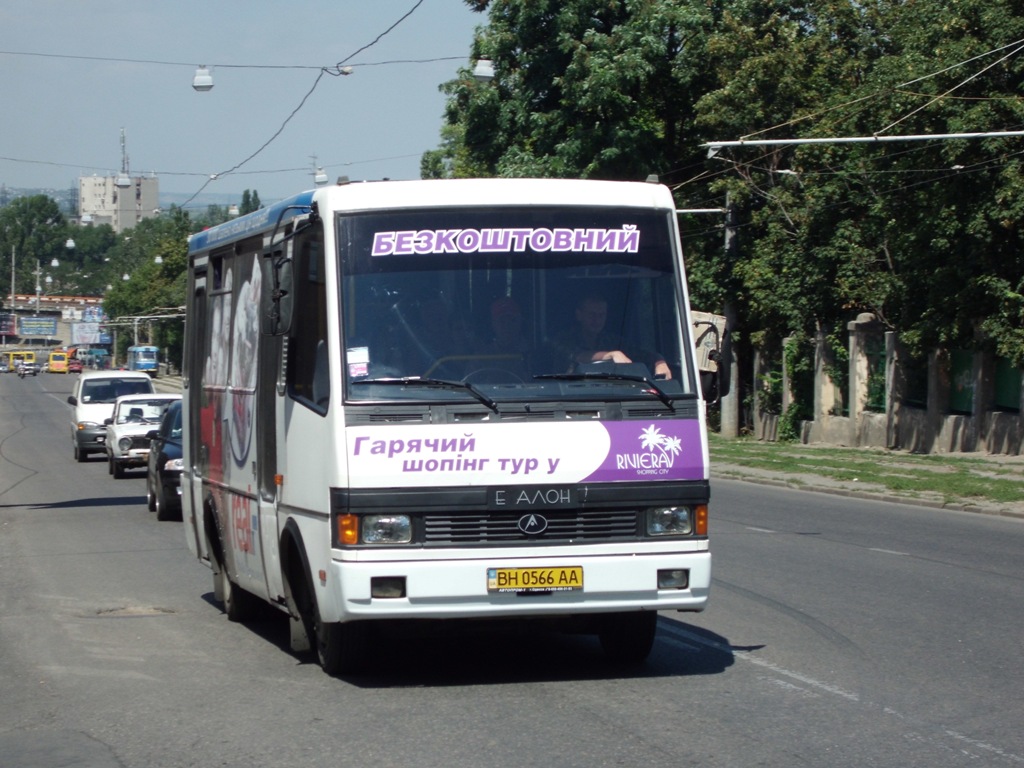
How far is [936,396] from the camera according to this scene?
33.0m

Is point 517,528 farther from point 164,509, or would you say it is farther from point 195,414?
point 164,509

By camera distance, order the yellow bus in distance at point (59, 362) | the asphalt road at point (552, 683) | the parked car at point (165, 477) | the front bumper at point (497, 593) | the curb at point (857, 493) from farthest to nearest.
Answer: the yellow bus in distance at point (59, 362)
the curb at point (857, 493)
the parked car at point (165, 477)
the front bumper at point (497, 593)
the asphalt road at point (552, 683)

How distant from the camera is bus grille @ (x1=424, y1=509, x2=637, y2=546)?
761 cm

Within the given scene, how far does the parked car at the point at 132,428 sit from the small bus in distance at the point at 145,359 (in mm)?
74157

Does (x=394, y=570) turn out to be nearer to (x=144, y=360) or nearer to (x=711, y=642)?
(x=711, y=642)

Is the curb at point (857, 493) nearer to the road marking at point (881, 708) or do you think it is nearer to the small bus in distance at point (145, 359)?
the road marking at point (881, 708)

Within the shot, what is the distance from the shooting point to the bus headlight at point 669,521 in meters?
7.84

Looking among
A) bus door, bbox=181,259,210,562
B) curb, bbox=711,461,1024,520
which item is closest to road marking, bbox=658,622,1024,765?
bus door, bbox=181,259,210,562

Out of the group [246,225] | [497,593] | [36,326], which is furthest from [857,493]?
[36,326]

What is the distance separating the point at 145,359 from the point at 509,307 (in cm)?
10185

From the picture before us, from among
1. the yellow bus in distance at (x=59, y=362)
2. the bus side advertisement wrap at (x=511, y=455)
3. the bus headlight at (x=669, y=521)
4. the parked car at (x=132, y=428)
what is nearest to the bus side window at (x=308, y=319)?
the bus side advertisement wrap at (x=511, y=455)

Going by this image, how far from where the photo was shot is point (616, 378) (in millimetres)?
8023

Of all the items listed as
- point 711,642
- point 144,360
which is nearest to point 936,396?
point 711,642

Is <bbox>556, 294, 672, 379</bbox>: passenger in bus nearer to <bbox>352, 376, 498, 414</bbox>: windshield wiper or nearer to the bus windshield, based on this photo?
the bus windshield
